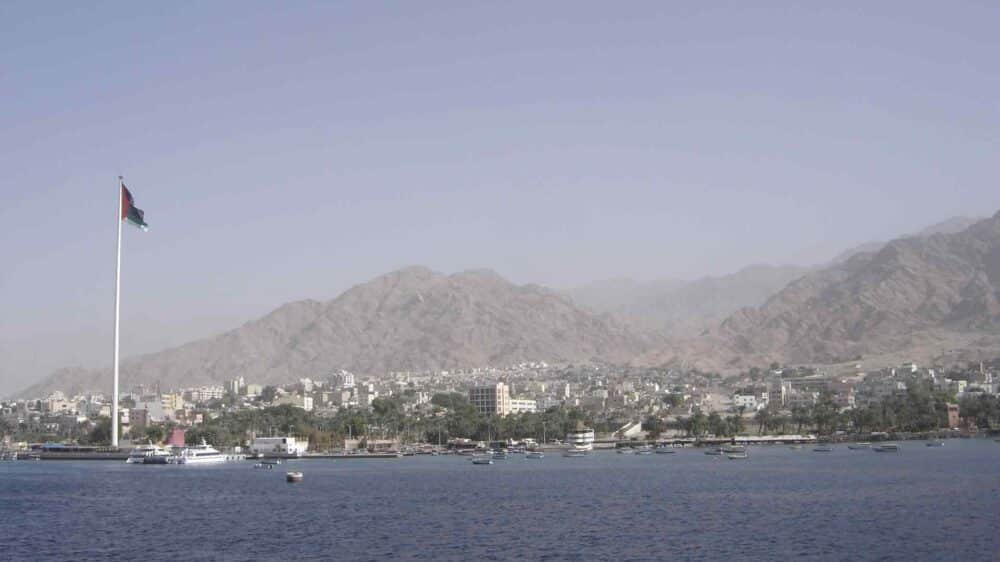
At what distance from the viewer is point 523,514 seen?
70.1 m

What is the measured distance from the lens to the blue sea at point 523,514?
178 ft

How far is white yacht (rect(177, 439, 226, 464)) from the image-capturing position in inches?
5753

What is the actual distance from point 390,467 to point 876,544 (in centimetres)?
8381

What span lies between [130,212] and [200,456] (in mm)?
33399

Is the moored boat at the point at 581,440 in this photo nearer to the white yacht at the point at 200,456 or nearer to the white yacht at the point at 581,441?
the white yacht at the point at 581,441

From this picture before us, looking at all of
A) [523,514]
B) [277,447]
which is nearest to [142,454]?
[277,447]

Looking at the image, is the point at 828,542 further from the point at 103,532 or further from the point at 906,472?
the point at 906,472

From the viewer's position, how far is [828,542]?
182 ft

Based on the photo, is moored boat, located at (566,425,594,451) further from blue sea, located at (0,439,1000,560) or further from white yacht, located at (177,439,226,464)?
blue sea, located at (0,439,1000,560)

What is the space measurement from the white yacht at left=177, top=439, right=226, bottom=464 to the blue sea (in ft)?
84.9

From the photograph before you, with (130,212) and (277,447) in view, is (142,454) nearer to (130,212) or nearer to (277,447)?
(277,447)

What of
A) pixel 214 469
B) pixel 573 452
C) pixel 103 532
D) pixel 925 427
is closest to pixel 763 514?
pixel 103 532

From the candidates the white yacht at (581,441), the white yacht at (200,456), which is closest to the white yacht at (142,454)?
the white yacht at (200,456)

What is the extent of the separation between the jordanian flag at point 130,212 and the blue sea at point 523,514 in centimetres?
2742
